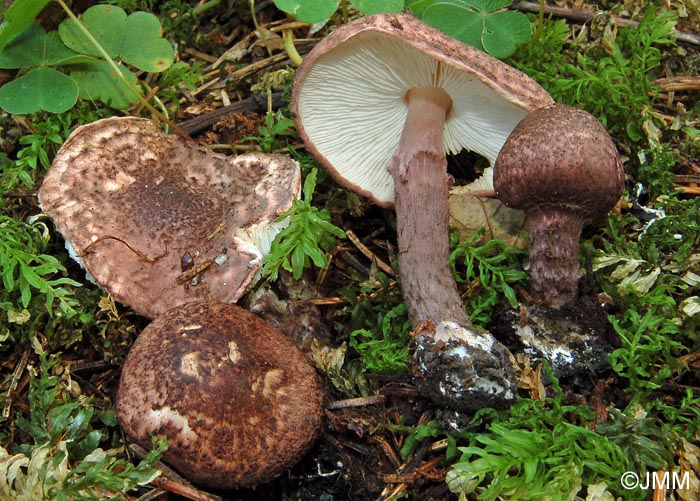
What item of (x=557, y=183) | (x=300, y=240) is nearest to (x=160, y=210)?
(x=300, y=240)

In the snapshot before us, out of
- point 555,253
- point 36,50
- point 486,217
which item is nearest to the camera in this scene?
point 555,253

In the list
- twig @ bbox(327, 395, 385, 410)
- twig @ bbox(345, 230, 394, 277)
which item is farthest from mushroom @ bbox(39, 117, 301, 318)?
twig @ bbox(327, 395, 385, 410)

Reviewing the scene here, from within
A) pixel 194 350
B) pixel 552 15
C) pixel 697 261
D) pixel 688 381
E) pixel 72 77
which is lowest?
pixel 688 381

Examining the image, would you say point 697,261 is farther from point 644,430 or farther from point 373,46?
point 373,46

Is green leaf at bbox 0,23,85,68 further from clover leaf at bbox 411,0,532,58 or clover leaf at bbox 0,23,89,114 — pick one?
clover leaf at bbox 411,0,532,58

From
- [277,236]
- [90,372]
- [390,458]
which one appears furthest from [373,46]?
[90,372]

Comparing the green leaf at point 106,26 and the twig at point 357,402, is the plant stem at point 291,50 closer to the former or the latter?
the green leaf at point 106,26

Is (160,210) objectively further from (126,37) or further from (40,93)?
(126,37)
